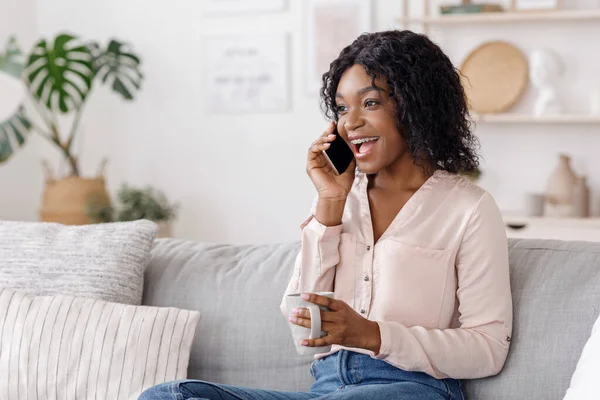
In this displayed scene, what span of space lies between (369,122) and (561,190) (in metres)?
2.48

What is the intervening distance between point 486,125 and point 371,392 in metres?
2.93

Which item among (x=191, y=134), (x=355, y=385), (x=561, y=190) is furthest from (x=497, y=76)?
(x=355, y=385)

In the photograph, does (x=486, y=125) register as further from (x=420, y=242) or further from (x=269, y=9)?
(x=420, y=242)

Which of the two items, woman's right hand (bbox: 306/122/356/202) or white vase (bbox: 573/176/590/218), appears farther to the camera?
white vase (bbox: 573/176/590/218)

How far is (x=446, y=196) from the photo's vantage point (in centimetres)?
186

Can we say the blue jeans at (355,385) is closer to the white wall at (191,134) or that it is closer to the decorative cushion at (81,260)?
the decorative cushion at (81,260)

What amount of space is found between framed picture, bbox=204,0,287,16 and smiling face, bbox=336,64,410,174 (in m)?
3.00

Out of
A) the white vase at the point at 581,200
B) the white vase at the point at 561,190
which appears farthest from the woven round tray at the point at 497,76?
the white vase at the point at 581,200

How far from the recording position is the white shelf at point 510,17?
4047mm

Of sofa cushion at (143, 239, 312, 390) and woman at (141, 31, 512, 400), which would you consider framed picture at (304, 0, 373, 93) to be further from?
woman at (141, 31, 512, 400)

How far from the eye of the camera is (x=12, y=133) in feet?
14.5

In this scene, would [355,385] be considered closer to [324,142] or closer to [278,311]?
[278,311]

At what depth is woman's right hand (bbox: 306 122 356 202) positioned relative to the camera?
1.90m

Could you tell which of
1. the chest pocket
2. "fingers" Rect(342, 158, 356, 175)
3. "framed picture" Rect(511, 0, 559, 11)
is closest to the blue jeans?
the chest pocket
